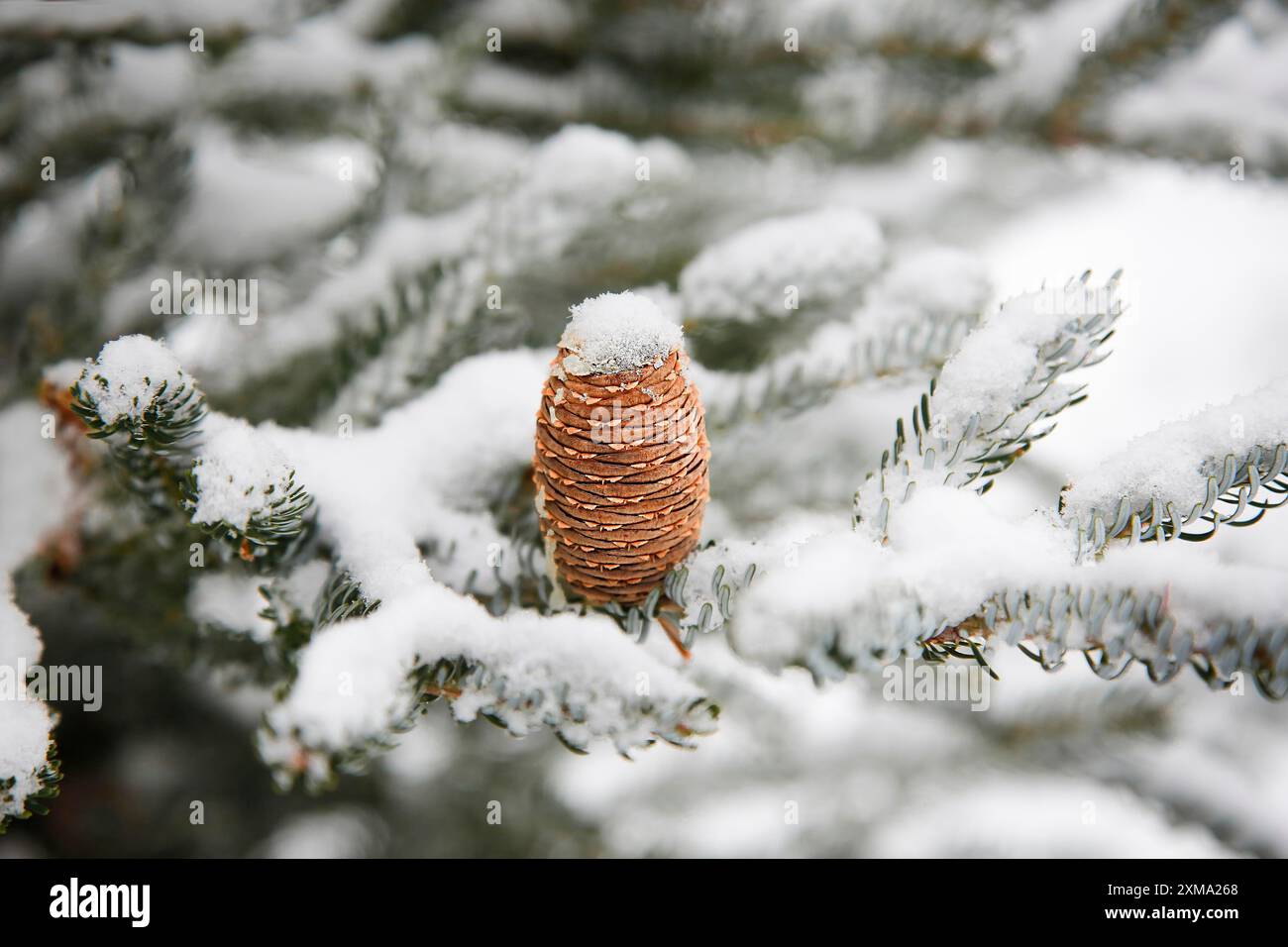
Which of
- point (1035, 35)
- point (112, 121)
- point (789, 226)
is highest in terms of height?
point (1035, 35)

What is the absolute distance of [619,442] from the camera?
390 millimetres

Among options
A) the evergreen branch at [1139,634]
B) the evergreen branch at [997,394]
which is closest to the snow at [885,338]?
the evergreen branch at [997,394]

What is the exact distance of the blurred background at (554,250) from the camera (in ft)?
1.99

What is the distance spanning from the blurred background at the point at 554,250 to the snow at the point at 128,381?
183mm

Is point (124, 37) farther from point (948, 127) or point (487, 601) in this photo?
point (948, 127)

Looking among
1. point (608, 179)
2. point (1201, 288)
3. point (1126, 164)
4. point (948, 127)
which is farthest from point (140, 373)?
point (1201, 288)

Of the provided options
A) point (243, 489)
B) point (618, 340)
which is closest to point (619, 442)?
point (618, 340)

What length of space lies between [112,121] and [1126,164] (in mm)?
893

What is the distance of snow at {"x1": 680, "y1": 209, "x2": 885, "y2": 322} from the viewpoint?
57 cm

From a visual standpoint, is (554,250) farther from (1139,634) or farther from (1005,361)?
(1139,634)

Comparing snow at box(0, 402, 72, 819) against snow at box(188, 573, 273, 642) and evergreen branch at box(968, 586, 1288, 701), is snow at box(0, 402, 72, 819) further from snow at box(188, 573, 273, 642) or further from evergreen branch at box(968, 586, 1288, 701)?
evergreen branch at box(968, 586, 1288, 701)

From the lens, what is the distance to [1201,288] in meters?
1.87
